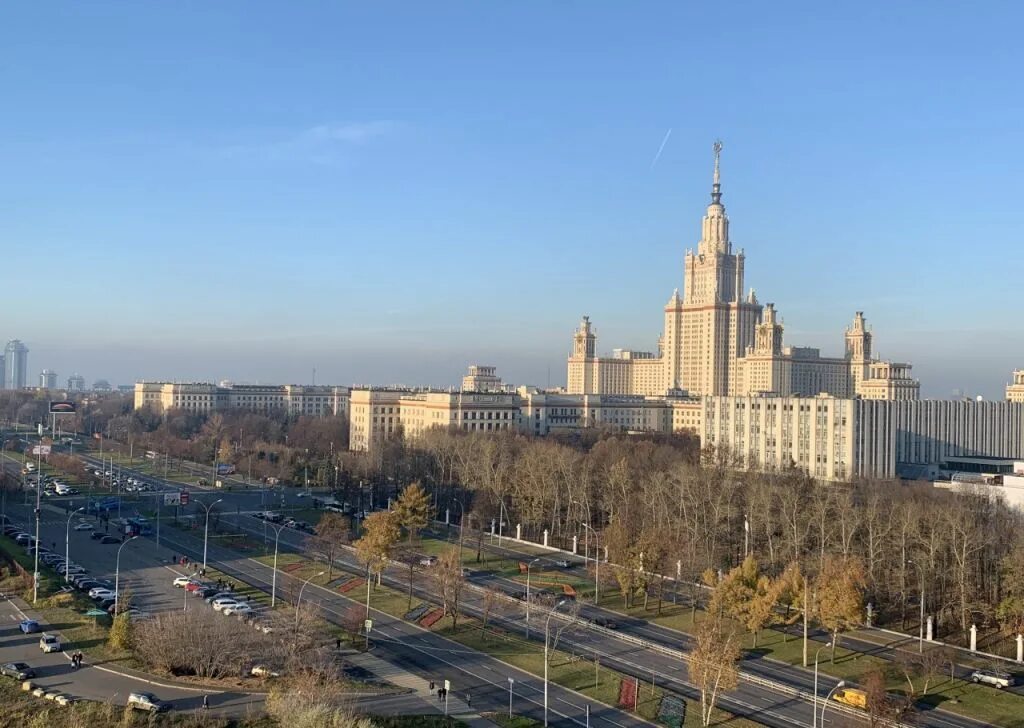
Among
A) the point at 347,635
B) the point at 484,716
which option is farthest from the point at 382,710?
the point at 347,635

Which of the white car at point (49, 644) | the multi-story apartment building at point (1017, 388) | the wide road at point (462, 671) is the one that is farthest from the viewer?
the multi-story apartment building at point (1017, 388)

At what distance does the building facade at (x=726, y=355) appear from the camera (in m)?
150

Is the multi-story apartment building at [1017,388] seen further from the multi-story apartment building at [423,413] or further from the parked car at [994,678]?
the parked car at [994,678]

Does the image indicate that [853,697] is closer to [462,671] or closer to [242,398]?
[462,671]

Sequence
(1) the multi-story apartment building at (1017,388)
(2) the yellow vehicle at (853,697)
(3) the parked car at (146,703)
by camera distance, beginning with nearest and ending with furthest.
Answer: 1. (3) the parked car at (146,703)
2. (2) the yellow vehicle at (853,697)
3. (1) the multi-story apartment building at (1017,388)

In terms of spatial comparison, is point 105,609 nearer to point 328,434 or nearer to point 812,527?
point 812,527

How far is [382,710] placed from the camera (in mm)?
31422

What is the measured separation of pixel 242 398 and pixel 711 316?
8802cm

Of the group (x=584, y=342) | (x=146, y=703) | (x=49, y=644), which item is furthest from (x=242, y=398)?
(x=146, y=703)

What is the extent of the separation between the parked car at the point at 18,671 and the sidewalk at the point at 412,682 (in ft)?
36.9

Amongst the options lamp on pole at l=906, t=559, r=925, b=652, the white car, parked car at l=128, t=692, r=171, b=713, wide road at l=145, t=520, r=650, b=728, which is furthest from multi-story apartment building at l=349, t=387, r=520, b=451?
parked car at l=128, t=692, r=171, b=713

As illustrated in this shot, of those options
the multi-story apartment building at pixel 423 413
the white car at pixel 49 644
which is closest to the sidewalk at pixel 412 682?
the white car at pixel 49 644

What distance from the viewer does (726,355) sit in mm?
164125

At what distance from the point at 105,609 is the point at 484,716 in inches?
859
